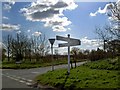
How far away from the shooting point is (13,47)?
205 ft

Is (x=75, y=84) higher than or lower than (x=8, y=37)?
lower

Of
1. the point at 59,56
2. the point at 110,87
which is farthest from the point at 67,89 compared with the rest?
the point at 59,56

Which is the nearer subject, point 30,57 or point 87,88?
point 87,88

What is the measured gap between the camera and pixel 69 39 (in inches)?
768

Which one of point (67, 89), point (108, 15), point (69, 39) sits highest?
point (108, 15)

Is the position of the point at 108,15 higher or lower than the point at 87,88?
higher

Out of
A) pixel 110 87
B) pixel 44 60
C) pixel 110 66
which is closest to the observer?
pixel 110 87

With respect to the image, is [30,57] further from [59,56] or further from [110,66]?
[110,66]

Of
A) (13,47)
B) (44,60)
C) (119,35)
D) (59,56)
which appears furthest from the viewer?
(59,56)

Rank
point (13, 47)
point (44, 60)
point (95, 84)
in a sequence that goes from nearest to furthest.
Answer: point (95, 84), point (44, 60), point (13, 47)

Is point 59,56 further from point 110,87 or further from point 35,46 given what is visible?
point 110,87

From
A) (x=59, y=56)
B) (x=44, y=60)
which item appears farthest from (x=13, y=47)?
(x=59, y=56)

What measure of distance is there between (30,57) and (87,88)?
1893 inches

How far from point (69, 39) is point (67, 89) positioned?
5696 mm
